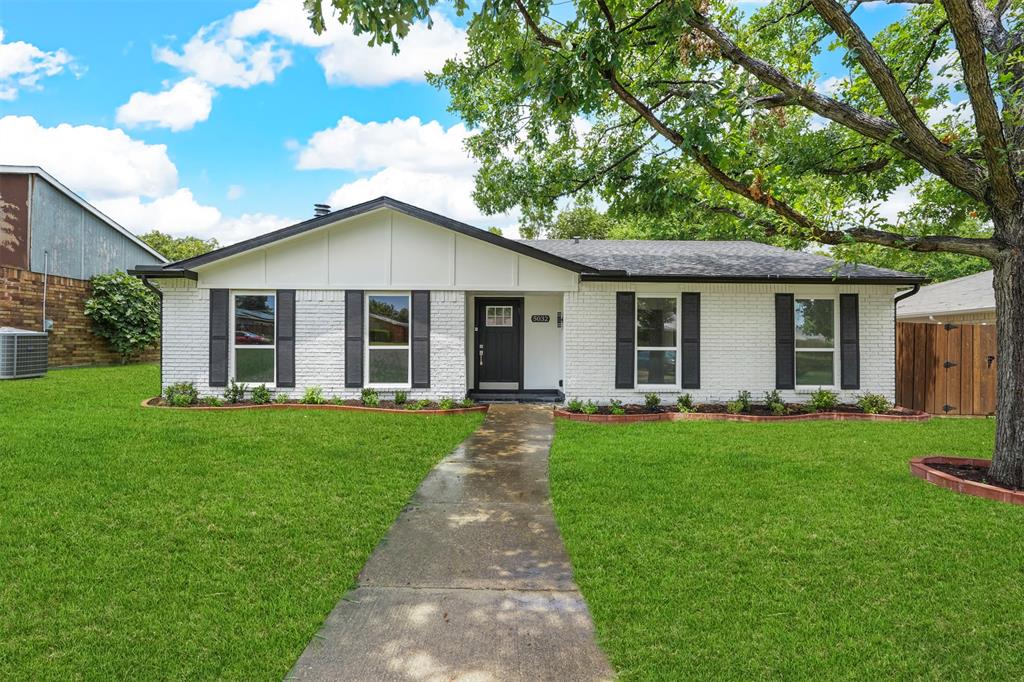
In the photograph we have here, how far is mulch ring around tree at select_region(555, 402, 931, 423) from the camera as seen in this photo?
978 centimetres

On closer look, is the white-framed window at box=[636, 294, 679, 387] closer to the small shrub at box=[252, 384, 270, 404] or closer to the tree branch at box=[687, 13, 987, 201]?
the tree branch at box=[687, 13, 987, 201]

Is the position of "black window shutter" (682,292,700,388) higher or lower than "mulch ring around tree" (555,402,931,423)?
higher

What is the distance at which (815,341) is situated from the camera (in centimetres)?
1095

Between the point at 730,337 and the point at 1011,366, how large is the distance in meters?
5.19

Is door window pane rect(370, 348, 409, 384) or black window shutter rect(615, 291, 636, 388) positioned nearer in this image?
black window shutter rect(615, 291, 636, 388)

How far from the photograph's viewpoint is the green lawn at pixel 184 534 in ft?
9.39

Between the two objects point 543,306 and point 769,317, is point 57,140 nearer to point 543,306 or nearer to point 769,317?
point 543,306

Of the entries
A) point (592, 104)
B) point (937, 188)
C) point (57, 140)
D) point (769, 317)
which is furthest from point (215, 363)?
point (57, 140)

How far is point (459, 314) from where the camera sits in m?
10.8

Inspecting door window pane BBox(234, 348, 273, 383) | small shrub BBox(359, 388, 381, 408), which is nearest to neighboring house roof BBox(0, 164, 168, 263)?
door window pane BBox(234, 348, 273, 383)

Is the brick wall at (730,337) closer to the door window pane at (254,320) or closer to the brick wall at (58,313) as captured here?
the door window pane at (254,320)

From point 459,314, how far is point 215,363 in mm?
4742

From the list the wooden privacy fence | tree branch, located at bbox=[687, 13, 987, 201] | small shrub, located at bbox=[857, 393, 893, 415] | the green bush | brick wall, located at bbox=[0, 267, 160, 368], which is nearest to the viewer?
tree branch, located at bbox=[687, 13, 987, 201]

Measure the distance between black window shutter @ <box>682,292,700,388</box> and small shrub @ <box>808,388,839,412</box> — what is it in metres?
2.16
